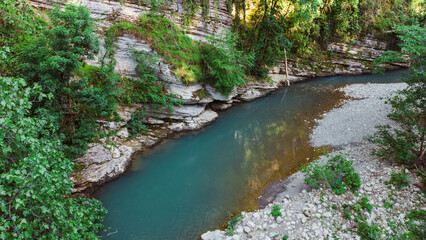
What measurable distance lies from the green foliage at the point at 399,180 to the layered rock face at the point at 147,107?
862cm

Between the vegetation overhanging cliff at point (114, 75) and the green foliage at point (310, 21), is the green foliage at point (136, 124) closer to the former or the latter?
the vegetation overhanging cliff at point (114, 75)

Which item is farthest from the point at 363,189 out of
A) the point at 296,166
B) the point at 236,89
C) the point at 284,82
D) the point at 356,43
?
the point at 356,43

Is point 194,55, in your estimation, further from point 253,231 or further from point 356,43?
point 356,43

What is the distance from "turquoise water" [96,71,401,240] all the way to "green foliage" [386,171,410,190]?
3.20 metres

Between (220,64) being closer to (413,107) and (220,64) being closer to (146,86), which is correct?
(146,86)

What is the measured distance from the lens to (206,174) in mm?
9250

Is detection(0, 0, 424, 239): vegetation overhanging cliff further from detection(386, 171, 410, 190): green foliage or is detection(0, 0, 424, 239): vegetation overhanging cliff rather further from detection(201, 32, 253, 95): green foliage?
detection(386, 171, 410, 190): green foliage

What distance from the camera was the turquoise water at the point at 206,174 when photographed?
705cm

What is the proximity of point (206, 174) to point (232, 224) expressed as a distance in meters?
3.05

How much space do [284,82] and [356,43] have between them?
1042 cm

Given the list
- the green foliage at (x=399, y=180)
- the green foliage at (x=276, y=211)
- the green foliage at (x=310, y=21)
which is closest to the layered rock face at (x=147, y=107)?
the green foliage at (x=310, y=21)

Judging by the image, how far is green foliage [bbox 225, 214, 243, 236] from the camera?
6.17 meters

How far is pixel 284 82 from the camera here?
1930 cm

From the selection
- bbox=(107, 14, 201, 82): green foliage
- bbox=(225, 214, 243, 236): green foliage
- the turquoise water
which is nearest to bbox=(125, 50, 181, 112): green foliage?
bbox=(107, 14, 201, 82): green foliage
